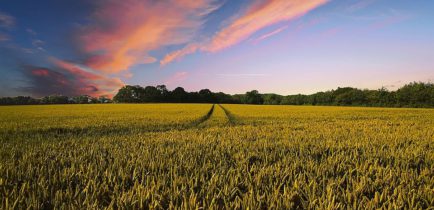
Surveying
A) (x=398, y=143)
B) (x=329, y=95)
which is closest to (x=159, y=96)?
(x=329, y=95)

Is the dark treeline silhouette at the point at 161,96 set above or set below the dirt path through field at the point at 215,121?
above

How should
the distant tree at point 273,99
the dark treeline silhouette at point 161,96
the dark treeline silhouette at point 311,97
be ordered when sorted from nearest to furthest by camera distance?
the dark treeline silhouette at point 311,97 → the dark treeline silhouette at point 161,96 → the distant tree at point 273,99

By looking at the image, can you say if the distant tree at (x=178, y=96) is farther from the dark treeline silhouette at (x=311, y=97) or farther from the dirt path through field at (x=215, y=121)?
the dirt path through field at (x=215, y=121)

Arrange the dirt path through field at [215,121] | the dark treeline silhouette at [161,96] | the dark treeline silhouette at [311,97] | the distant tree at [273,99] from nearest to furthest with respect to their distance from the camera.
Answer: the dirt path through field at [215,121] < the dark treeline silhouette at [311,97] < the dark treeline silhouette at [161,96] < the distant tree at [273,99]

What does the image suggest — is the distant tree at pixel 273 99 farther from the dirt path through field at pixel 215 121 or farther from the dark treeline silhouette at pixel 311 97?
the dirt path through field at pixel 215 121

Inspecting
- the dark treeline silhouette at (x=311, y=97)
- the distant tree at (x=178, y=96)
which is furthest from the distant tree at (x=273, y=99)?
the distant tree at (x=178, y=96)

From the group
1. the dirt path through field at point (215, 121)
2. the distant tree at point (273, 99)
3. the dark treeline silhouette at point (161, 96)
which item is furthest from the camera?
the distant tree at point (273, 99)

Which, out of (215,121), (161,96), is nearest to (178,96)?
(161,96)

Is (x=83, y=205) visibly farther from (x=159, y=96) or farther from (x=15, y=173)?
(x=159, y=96)

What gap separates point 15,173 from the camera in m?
3.44

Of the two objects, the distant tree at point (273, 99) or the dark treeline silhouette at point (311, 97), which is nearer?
the dark treeline silhouette at point (311, 97)

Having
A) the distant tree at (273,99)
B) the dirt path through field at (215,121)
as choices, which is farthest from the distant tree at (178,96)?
the dirt path through field at (215,121)

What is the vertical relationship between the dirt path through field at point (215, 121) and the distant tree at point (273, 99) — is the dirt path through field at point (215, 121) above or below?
below

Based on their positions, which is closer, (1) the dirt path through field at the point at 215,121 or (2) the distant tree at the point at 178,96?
(1) the dirt path through field at the point at 215,121
